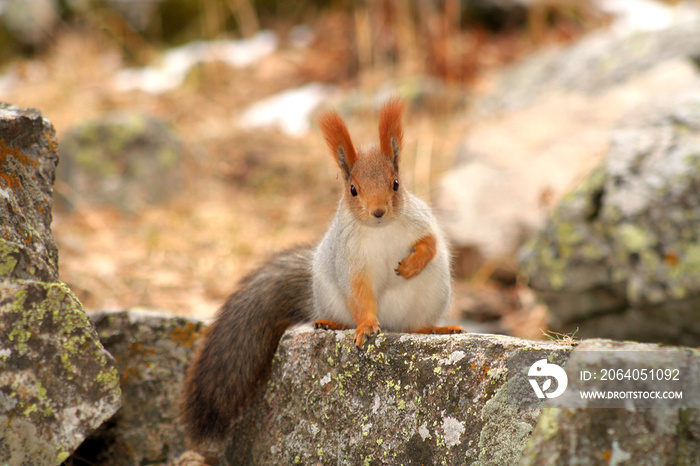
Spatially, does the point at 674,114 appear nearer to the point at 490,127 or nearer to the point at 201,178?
the point at 490,127

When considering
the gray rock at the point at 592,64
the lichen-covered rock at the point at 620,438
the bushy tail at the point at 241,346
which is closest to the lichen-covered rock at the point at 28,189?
the bushy tail at the point at 241,346

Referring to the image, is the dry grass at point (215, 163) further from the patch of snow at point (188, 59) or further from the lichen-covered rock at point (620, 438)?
the lichen-covered rock at point (620, 438)

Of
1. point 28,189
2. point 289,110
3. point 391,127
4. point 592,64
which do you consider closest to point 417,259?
point 391,127

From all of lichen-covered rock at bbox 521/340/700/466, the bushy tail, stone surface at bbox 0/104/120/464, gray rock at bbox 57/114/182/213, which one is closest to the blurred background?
gray rock at bbox 57/114/182/213

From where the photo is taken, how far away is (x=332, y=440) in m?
2.28

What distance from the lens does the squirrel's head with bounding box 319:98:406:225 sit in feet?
8.35

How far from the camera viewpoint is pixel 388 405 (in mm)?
2193

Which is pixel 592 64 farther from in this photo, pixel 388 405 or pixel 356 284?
pixel 388 405

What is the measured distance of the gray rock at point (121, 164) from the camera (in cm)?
636

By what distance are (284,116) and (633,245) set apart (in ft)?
18.7

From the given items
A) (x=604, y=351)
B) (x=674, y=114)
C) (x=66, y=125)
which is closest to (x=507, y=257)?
(x=674, y=114)

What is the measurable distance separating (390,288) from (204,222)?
151 inches

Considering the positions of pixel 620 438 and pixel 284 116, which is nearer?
pixel 620 438

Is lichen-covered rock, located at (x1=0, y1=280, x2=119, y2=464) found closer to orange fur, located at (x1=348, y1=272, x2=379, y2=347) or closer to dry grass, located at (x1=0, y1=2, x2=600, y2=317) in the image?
orange fur, located at (x1=348, y1=272, x2=379, y2=347)
